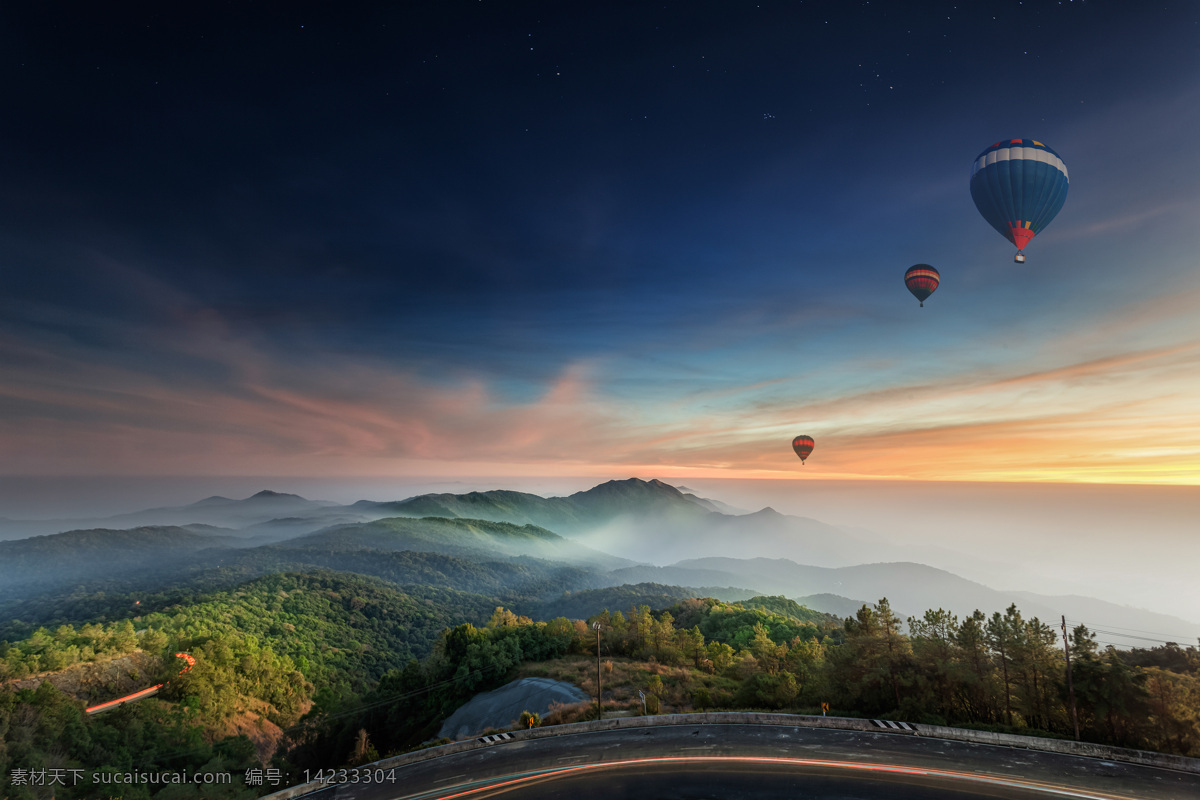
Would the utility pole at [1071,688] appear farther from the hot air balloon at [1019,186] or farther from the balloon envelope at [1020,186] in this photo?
the balloon envelope at [1020,186]

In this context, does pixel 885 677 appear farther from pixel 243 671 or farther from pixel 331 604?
pixel 331 604

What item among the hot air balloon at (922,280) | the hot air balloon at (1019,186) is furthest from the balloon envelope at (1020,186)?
the hot air balloon at (922,280)

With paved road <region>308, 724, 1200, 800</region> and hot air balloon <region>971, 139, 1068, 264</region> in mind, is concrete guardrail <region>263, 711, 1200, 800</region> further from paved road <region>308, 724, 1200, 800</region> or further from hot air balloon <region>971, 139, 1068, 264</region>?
hot air balloon <region>971, 139, 1068, 264</region>

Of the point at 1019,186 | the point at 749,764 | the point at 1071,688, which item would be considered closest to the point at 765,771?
the point at 749,764

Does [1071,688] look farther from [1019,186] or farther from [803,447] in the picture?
[803,447]

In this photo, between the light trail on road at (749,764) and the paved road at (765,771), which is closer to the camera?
the light trail on road at (749,764)

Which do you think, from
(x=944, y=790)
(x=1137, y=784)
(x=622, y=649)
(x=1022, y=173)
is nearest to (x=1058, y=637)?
(x=1137, y=784)
